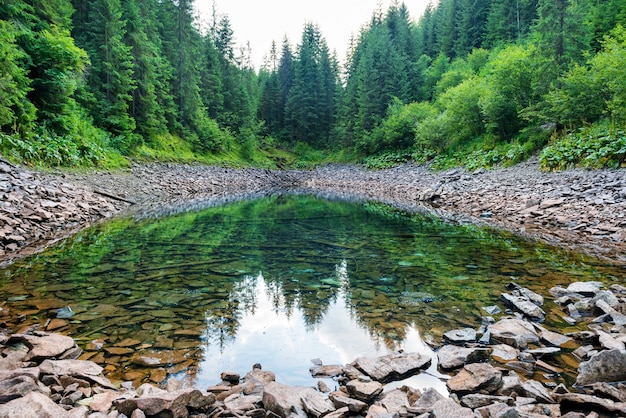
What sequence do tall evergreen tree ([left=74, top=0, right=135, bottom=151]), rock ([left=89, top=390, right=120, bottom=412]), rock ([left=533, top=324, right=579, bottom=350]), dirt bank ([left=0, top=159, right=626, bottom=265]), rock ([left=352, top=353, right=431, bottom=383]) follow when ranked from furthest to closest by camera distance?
tall evergreen tree ([left=74, top=0, right=135, bottom=151]) → dirt bank ([left=0, top=159, right=626, bottom=265]) → rock ([left=533, top=324, right=579, bottom=350]) → rock ([left=352, top=353, right=431, bottom=383]) → rock ([left=89, top=390, right=120, bottom=412])

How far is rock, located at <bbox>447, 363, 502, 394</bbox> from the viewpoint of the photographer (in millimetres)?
3072

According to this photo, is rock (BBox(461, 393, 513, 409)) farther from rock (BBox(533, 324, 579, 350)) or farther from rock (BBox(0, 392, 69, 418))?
rock (BBox(0, 392, 69, 418))

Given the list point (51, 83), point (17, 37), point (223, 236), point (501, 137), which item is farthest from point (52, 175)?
point (501, 137)

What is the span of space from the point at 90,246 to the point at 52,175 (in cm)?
793

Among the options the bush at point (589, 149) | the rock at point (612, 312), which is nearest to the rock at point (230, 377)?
the rock at point (612, 312)

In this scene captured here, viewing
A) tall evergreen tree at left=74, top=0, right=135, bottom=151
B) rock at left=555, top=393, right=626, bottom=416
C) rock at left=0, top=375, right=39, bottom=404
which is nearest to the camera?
rock at left=555, top=393, right=626, bottom=416

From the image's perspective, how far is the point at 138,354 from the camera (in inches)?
154

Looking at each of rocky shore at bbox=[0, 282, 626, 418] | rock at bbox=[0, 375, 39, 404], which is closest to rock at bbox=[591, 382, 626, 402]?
rocky shore at bbox=[0, 282, 626, 418]

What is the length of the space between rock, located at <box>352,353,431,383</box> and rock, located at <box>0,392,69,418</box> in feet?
8.01

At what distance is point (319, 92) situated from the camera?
6606 cm

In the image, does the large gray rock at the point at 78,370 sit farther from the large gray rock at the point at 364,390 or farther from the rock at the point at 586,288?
the rock at the point at 586,288

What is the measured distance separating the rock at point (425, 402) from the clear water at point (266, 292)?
0.57 m

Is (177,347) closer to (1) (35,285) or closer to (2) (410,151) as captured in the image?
(1) (35,285)

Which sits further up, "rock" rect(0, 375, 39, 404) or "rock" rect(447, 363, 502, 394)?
"rock" rect(0, 375, 39, 404)
